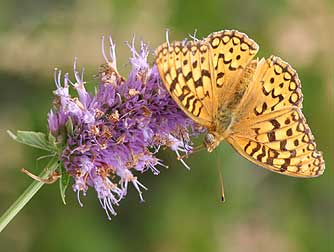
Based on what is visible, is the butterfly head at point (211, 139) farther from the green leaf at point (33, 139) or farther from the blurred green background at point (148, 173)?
the blurred green background at point (148, 173)

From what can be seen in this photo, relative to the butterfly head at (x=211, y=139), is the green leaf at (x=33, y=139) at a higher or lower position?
higher

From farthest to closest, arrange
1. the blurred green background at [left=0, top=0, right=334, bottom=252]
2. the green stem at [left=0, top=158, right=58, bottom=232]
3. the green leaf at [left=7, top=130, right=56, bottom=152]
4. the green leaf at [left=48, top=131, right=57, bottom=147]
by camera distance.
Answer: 1. the blurred green background at [left=0, top=0, right=334, bottom=252]
2. the green leaf at [left=48, top=131, right=57, bottom=147]
3. the green leaf at [left=7, top=130, right=56, bottom=152]
4. the green stem at [left=0, top=158, right=58, bottom=232]

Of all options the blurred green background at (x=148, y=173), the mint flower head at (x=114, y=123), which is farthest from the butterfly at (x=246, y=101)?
the blurred green background at (x=148, y=173)

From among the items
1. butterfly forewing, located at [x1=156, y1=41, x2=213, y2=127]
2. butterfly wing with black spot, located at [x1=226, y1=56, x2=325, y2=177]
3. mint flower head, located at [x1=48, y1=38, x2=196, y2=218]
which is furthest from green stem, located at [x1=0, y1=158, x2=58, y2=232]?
butterfly wing with black spot, located at [x1=226, y1=56, x2=325, y2=177]

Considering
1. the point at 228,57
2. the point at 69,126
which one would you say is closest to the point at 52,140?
the point at 69,126

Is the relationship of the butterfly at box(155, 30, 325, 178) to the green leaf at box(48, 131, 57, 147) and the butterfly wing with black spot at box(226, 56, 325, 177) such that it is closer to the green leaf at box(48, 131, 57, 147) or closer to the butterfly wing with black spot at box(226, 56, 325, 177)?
the butterfly wing with black spot at box(226, 56, 325, 177)

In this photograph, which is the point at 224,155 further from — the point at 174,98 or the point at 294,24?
the point at 174,98
